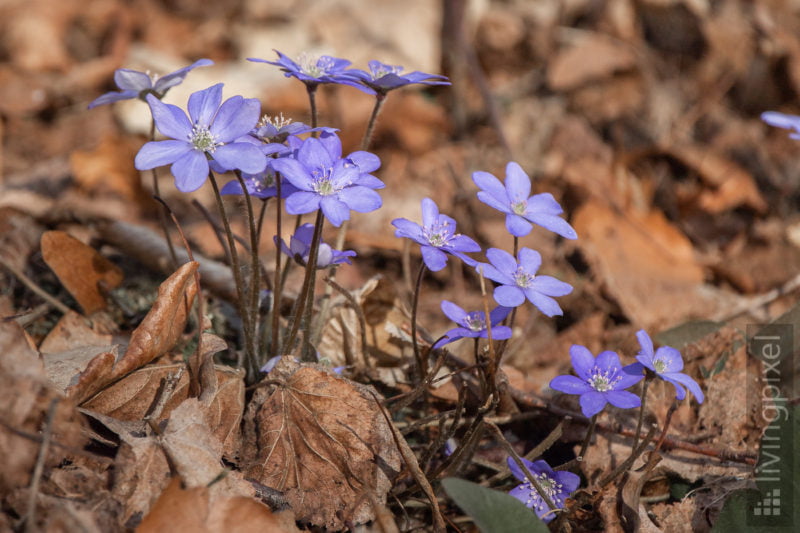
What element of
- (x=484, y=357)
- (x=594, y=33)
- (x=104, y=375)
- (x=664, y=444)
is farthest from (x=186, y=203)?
(x=594, y=33)

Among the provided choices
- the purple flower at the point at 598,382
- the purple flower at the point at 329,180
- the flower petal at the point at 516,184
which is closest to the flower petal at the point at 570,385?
the purple flower at the point at 598,382

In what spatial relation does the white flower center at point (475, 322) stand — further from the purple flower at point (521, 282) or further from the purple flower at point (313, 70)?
the purple flower at point (313, 70)

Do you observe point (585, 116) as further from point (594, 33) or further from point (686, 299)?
point (686, 299)

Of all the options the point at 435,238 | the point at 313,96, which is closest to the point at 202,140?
the point at 313,96

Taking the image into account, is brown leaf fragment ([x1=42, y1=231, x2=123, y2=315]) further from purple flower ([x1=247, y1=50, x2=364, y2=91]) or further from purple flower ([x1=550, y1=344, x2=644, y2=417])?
purple flower ([x1=550, y1=344, x2=644, y2=417])

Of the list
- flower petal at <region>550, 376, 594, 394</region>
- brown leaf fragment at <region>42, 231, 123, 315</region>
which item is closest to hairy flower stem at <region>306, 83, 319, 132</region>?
flower petal at <region>550, 376, 594, 394</region>

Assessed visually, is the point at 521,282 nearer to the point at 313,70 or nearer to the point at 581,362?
the point at 581,362

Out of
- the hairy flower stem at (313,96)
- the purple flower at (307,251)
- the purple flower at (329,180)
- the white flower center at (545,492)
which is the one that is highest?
the hairy flower stem at (313,96)

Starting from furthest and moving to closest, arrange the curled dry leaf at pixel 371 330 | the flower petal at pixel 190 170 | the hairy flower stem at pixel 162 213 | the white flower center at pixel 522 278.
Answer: the curled dry leaf at pixel 371 330 → the hairy flower stem at pixel 162 213 → the white flower center at pixel 522 278 → the flower petal at pixel 190 170
